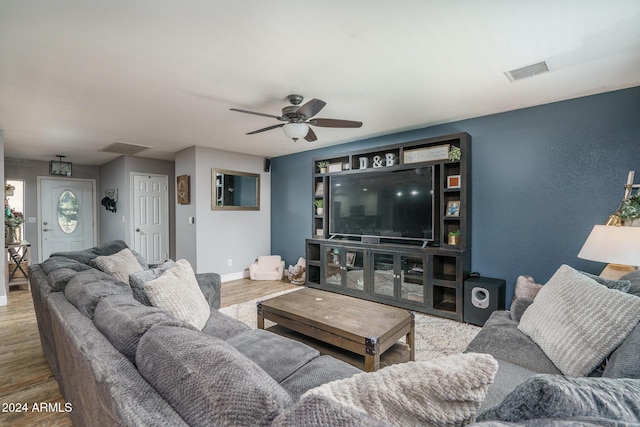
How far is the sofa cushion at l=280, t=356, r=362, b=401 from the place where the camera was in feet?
4.39

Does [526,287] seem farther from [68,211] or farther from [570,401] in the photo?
[68,211]

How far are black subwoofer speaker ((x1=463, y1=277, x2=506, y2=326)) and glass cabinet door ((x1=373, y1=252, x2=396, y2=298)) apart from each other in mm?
875

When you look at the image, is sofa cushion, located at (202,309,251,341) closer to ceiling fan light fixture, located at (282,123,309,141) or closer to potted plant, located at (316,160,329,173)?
ceiling fan light fixture, located at (282,123,309,141)

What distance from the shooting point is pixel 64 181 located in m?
6.50

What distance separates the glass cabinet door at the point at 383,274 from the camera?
3.83 metres

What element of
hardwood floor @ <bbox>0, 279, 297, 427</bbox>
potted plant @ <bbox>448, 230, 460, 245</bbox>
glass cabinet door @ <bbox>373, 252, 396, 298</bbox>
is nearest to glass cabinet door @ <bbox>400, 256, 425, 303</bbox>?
glass cabinet door @ <bbox>373, 252, 396, 298</bbox>

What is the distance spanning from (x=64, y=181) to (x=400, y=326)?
7631 millimetres

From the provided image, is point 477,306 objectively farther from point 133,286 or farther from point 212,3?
point 212,3

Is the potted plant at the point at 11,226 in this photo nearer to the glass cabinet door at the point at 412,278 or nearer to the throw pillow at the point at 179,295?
the throw pillow at the point at 179,295

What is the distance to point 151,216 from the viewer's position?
6043 mm

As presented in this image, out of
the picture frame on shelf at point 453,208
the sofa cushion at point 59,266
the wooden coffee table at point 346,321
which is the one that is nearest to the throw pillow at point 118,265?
the sofa cushion at point 59,266

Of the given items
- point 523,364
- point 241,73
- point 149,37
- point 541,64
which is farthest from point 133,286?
point 541,64

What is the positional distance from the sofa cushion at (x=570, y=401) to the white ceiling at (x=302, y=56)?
1.72 meters

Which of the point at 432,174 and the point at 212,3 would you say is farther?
the point at 432,174
